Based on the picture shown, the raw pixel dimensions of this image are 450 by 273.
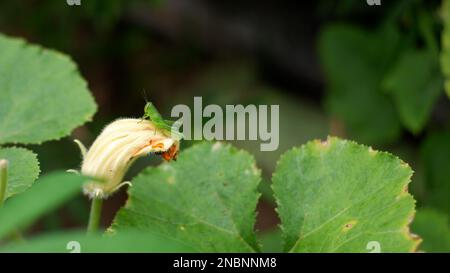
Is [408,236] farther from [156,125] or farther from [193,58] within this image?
[193,58]

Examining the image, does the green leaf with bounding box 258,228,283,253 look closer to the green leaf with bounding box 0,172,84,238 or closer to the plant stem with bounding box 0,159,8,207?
the plant stem with bounding box 0,159,8,207

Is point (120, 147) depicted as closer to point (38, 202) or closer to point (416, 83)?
point (38, 202)

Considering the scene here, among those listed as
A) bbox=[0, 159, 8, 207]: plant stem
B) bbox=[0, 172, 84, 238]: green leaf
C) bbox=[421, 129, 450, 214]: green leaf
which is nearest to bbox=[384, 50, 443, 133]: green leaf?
bbox=[421, 129, 450, 214]: green leaf

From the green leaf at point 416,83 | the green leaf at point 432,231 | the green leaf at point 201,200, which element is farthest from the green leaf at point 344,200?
the green leaf at point 416,83

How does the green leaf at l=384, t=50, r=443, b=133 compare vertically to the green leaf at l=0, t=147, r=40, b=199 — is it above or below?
above
